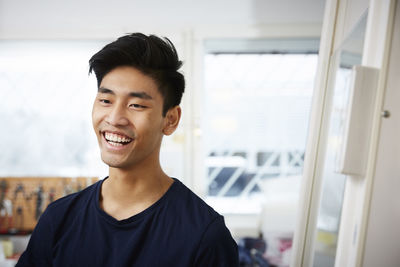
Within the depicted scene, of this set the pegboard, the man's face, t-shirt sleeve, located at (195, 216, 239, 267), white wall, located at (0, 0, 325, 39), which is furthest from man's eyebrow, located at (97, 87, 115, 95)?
the pegboard

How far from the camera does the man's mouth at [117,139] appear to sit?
0.89 metres

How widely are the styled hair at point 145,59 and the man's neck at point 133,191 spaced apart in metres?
0.21

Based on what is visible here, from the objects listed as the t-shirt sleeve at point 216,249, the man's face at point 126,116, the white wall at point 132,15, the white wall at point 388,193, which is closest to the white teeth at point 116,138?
the man's face at point 126,116

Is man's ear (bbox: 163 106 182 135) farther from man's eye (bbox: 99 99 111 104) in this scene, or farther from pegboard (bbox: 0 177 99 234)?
pegboard (bbox: 0 177 99 234)

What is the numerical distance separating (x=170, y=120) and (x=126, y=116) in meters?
0.16

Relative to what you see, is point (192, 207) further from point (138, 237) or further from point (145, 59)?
point (145, 59)

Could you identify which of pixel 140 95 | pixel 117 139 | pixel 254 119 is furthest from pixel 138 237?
pixel 254 119

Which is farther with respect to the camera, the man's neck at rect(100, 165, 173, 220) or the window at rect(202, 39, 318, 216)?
the window at rect(202, 39, 318, 216)

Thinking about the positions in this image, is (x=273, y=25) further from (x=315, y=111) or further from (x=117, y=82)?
(x=117, y=82)

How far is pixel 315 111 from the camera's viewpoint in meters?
1.48

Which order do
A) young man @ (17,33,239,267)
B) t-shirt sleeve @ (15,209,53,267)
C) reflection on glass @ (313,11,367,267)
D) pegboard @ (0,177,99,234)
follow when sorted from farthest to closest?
pegboard @ (0,177,99,234) < reflection on glass @ (313,11,367,267) < t-shirt sleeve @ (15,209,53,267) < young man @ (17,33,239,267)

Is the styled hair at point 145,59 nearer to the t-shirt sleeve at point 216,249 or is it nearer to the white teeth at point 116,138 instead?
the white teeth at point 116,138

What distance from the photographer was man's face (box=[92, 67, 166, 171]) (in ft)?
2.94

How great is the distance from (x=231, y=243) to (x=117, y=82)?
565 millimetres
